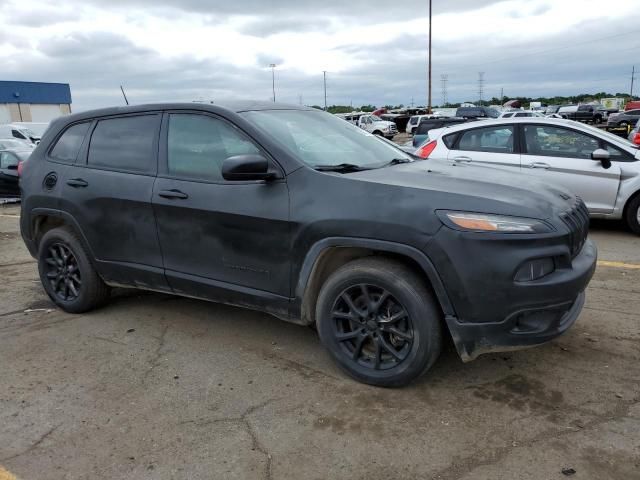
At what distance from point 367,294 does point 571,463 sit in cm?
131

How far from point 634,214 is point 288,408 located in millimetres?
5779

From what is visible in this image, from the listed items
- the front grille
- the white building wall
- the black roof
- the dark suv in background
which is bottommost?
the front grille

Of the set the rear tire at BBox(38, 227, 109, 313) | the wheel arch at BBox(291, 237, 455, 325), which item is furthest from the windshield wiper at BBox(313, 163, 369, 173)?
the rear tire at BBox(38, 227, 109, 313)

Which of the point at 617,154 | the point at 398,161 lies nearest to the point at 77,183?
the point at 398,161

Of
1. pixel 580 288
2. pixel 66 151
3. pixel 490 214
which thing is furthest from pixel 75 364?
pixel 580 288

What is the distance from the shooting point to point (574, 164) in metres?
7.25

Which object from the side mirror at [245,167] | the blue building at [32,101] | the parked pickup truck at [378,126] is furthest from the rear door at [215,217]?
the blue building at [32,101]

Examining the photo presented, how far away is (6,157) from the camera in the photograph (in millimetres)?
12992

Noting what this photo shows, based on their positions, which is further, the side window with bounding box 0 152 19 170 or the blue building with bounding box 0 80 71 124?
the blue building with bounding box 0 80 71 124

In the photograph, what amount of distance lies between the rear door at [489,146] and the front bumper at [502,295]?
4.73 meters

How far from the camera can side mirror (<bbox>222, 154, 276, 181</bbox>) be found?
3.37 meters

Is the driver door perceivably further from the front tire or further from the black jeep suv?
the front tire

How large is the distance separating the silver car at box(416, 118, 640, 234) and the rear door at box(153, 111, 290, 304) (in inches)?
152

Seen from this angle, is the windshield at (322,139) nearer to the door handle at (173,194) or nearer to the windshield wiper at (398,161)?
the windshield wiper at (398,161)
